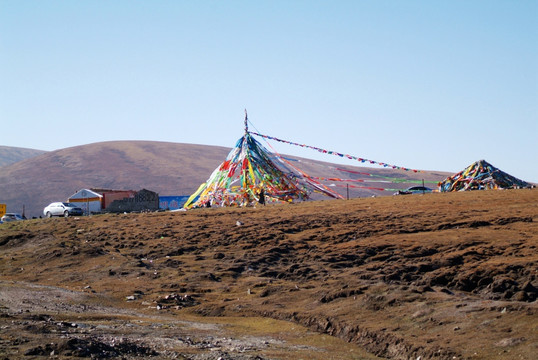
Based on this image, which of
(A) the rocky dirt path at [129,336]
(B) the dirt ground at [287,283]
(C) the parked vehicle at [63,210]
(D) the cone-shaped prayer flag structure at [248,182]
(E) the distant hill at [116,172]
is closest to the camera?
(A) the rocky dirt path at [129,336]

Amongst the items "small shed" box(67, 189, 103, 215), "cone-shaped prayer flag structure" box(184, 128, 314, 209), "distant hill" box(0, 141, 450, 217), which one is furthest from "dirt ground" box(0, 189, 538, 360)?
"distant hill" box(0, 141, 450, 217)

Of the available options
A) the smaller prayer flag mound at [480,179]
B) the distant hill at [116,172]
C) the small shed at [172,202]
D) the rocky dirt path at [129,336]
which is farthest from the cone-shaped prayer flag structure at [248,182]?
the distant hill at [116,172]

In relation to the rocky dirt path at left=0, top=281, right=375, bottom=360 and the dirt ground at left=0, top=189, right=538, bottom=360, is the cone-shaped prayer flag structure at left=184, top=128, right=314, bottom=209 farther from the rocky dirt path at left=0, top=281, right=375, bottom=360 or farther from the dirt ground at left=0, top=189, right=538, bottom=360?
the rocky dirt path at left=0, top=281, right=375, bottom=360

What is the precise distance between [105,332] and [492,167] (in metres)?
34.6

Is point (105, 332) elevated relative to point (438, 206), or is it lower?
lower

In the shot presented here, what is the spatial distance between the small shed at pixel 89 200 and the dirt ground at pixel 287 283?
20.5 m

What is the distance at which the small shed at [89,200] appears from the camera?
52.5 metres

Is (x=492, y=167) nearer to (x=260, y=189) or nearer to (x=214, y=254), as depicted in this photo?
(x=260, y=189)

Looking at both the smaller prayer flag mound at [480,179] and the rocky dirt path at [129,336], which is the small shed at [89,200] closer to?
the smaller prayer flag mound at [480,179]

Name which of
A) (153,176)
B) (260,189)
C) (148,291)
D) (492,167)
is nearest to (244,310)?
(148,291)

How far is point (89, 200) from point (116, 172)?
71.0 m

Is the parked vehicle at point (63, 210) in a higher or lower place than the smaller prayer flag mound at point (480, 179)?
lower

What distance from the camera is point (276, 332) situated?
47.5 ft

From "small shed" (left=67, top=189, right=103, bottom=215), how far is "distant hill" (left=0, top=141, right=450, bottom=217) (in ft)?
130
